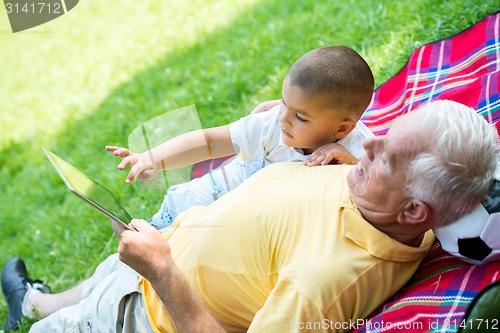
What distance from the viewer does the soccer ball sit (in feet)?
5.39

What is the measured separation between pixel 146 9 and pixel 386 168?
4.58 metres

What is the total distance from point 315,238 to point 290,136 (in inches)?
23.9

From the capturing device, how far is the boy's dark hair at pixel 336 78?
2.23 metres

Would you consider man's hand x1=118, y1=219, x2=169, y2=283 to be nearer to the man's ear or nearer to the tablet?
the tablet

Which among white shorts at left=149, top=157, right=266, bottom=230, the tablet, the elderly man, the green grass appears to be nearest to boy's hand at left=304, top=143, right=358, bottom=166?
the elderly man

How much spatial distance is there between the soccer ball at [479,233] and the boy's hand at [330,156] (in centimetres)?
55

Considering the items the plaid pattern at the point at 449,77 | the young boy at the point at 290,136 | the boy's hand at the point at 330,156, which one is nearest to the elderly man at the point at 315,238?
the boy's hand at the point at 330,156

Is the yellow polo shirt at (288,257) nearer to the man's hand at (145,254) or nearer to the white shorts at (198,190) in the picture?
the man's hand at (145,254)

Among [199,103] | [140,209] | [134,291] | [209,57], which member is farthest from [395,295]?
[209,57]

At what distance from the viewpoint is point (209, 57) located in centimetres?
482

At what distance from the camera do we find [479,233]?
166 centimetres

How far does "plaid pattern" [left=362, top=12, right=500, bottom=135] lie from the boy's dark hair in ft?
1.71

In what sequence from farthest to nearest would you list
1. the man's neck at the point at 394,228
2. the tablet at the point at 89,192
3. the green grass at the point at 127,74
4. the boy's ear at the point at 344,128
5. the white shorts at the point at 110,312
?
the green grass at the point at 127,74 → the boy's ear at the point at 344,128 → the white shorts at the point at 110,312 → the man's neck at the point at 394,228 → the tablet at the point at 89,192

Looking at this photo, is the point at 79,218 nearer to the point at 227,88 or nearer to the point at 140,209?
A: the point at 140,209
